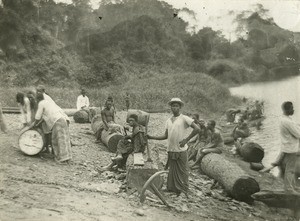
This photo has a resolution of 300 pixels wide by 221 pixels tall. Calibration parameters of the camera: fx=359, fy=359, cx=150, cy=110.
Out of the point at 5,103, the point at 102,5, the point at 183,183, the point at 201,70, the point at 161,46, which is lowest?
the point at 183,183

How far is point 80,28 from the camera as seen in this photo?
984 inches

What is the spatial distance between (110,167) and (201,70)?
2157 centimetres

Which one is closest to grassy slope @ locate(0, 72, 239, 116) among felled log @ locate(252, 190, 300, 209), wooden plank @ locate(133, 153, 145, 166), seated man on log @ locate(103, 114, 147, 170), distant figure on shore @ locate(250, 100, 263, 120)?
distant figure on shore @ locate(250, 100, 263, 120)

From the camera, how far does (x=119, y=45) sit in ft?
86.9

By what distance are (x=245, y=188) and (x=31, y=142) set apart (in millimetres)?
3993

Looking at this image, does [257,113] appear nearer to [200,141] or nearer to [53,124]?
[200,141]

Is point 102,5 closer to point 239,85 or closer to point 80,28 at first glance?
point 80,28

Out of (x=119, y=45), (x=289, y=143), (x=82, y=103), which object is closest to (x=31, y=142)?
(x=289, y=143)

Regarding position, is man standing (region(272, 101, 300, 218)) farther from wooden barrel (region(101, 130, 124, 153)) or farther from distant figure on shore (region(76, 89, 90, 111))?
distant figure on shore (region(76, 89, 90, 111))

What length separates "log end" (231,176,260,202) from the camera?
6.45 metres

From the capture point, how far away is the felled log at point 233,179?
6.45 metres

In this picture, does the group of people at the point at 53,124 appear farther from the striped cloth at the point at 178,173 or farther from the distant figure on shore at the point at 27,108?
the striped cloth at the point at 178,173

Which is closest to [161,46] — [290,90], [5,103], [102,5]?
[102,5]

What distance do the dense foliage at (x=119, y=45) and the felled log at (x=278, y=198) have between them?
8784mm
